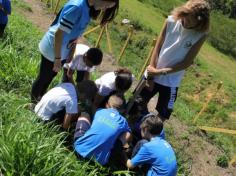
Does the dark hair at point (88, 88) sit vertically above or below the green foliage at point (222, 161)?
above

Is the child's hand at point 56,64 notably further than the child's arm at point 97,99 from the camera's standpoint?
No

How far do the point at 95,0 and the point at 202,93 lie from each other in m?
11.5

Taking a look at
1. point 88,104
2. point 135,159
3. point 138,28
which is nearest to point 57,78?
point 88,104

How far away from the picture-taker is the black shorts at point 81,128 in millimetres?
4848

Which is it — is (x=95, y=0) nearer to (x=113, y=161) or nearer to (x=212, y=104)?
(x=113, y=161)

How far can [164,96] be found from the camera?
5398mm

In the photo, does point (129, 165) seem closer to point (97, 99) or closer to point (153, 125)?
point (153, 125)

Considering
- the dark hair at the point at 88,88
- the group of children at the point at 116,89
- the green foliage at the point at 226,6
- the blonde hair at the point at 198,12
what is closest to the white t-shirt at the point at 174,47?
the group of children at the point at 116,89

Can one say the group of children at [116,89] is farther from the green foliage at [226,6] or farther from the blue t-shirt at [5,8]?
the green foliage at [226,6]

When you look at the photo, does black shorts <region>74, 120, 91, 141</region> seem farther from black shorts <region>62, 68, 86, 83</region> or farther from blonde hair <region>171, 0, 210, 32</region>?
blonde hair <region>171, 0, 210, 32</region>

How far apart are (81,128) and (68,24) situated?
1147 millimetres

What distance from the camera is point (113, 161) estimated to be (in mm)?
5129

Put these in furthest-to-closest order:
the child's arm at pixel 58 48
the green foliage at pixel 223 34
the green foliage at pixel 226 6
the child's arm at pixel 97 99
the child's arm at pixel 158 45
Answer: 1. the green foliage at pixel 226 6
2. the green foliage at pixel 223 34
3. the child's arm at pixel 97 99
4. the child's arm at pixel 158 45
5. the child's arm at pixel 58 48

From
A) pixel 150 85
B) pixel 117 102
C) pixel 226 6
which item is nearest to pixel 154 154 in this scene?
pixel 117 102
